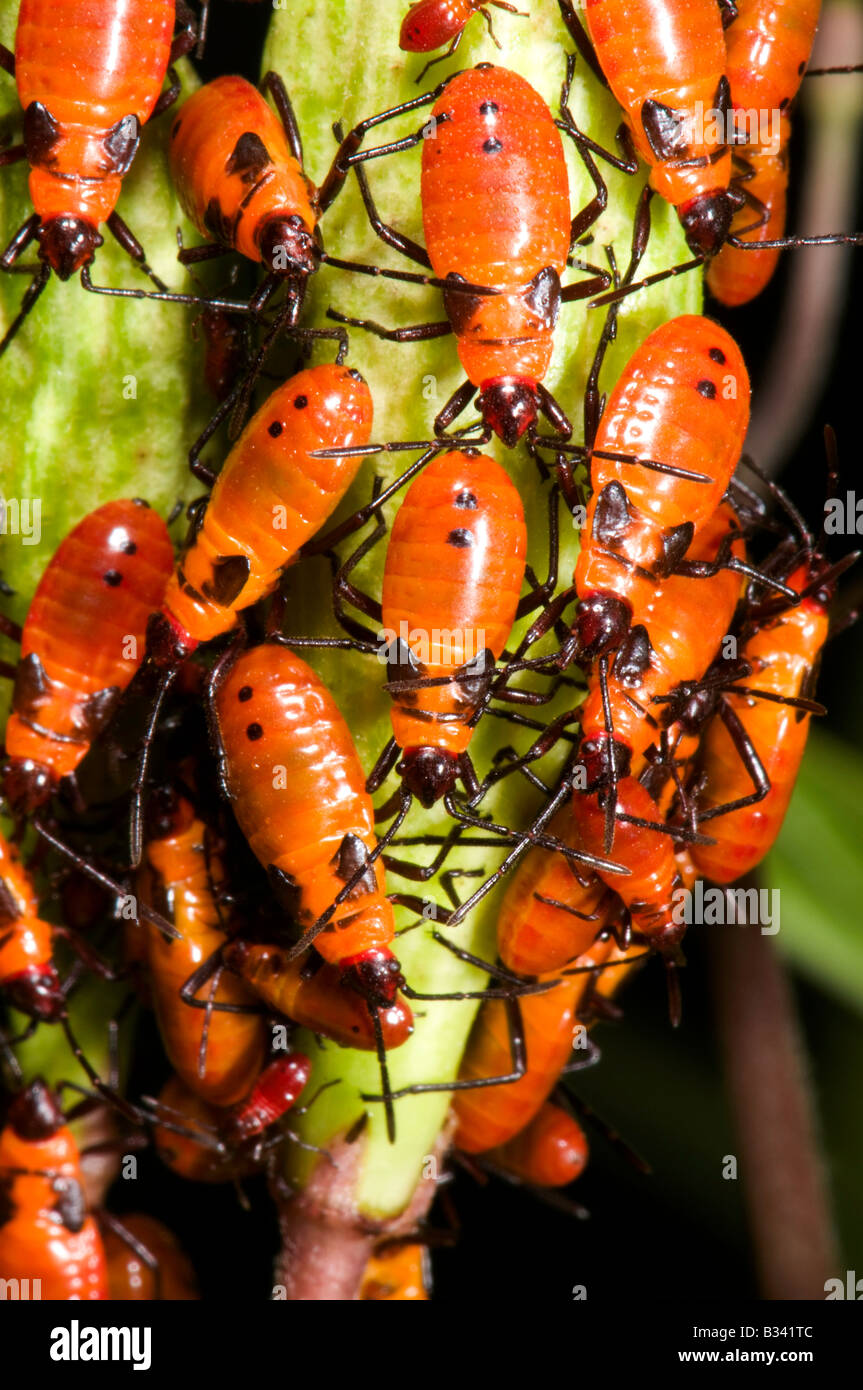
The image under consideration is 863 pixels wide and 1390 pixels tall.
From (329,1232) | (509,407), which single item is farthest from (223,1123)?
(509,407)

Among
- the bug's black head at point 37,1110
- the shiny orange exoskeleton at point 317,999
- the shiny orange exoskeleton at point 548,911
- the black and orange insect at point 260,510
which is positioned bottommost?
the bug's black head at point 37,1110

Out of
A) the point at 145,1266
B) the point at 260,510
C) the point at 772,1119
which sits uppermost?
the point at 260,510

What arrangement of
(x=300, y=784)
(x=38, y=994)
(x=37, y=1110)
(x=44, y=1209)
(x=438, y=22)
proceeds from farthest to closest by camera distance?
(x=44, y=1209) → (x=37, y=1110) → (x=38, y=994) → (x=300, y=784) → (x=438, y=22)

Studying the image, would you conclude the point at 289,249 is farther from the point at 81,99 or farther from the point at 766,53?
the point at 766,53

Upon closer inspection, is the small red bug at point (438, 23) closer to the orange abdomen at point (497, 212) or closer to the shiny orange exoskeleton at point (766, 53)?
the orange abdomen at point (497, 212)

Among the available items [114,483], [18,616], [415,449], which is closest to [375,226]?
[415,449]

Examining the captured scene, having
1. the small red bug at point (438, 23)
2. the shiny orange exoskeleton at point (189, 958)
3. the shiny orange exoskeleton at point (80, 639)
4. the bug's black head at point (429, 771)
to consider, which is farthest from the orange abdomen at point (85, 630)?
the small red bug at point (438, 23)

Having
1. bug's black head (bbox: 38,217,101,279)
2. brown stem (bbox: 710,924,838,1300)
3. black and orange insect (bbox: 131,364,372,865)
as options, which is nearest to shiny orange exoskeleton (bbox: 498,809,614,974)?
black and orange insect (bbox: 131,364,372,865)
